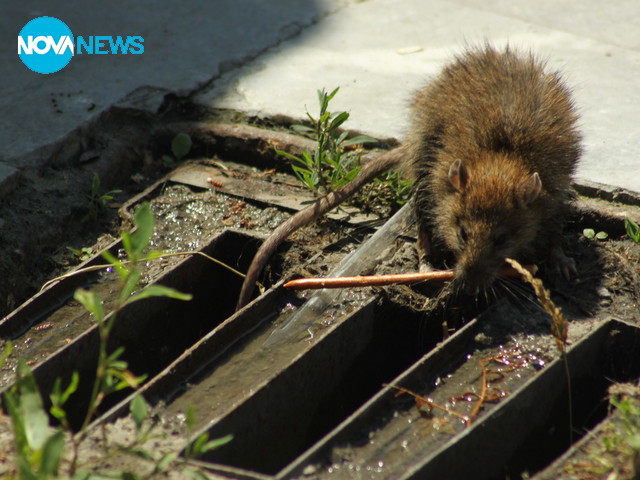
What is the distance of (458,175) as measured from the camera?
373cm

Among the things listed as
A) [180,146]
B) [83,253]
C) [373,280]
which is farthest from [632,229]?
[83,253]

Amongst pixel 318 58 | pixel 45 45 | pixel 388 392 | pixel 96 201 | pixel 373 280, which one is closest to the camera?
pixel 388 392

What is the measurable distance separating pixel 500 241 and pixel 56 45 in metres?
3.52

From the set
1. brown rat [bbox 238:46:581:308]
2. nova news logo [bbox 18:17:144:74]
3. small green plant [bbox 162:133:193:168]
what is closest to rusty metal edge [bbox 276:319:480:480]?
brown rat [bbox 238:46:581:308]

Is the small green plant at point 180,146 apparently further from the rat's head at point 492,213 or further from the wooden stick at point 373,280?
the rat's head at point 492,213

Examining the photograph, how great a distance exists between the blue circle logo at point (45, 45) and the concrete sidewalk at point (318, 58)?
0.07 metres

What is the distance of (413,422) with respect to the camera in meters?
2.99

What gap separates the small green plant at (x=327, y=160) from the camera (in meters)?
4.09

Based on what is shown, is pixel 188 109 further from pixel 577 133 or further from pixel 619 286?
pixel 619 286

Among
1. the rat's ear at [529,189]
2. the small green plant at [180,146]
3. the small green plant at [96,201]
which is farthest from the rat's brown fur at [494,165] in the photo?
the small green plant at [96,201]

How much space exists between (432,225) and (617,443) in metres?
1.70

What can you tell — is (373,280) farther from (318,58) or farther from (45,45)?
(45,45)

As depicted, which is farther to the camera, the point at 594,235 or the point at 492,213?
the point at 594,235

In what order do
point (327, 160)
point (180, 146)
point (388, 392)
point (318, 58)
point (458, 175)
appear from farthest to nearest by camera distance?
1. point (318, 58)
2. point (180, 146)
3. point (327, 160)
4. point (458, 175)
5. point (388, 392)
